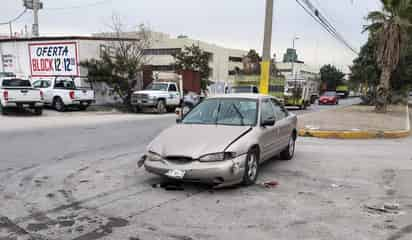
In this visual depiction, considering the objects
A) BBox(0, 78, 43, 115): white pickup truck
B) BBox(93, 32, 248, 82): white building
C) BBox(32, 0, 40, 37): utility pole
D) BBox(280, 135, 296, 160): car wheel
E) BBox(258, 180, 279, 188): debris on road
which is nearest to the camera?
BBox(258, 180, 279, 188): debris on road

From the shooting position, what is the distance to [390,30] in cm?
2095

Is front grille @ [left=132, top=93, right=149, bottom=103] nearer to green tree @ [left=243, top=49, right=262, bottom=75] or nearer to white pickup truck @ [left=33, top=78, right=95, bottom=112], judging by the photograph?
white pickup truck @ [left=33, top=78, right=95, bottom=112]

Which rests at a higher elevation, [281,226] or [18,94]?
[18,94]

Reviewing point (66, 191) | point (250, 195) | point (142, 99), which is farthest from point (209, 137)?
point (142, 99)

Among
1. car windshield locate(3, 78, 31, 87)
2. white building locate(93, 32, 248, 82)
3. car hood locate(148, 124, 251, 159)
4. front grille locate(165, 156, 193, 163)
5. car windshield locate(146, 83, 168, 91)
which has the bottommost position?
front grille locate(165, 156, 193, 163)

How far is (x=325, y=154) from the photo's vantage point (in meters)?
8.92

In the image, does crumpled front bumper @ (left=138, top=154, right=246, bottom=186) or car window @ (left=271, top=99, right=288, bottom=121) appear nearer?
crumpled front bumper @ (left=138, top=154, right=246, bottom=186)

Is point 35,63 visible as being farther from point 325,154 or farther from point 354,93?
point 354,93

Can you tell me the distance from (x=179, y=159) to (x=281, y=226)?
1.88m

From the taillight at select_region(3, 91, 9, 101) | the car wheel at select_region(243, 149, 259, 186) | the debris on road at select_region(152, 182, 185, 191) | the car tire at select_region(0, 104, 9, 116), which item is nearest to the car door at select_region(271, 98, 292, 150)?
the car wheel at select_region(243, 149, 259, 186)

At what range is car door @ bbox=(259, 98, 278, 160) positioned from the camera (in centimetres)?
642

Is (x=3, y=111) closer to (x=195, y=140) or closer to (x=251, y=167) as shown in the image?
(x=195, y=140)

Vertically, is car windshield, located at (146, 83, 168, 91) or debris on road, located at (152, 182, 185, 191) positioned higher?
car windshield, located at (146, 83, 168, 91)

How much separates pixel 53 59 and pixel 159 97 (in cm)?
842
